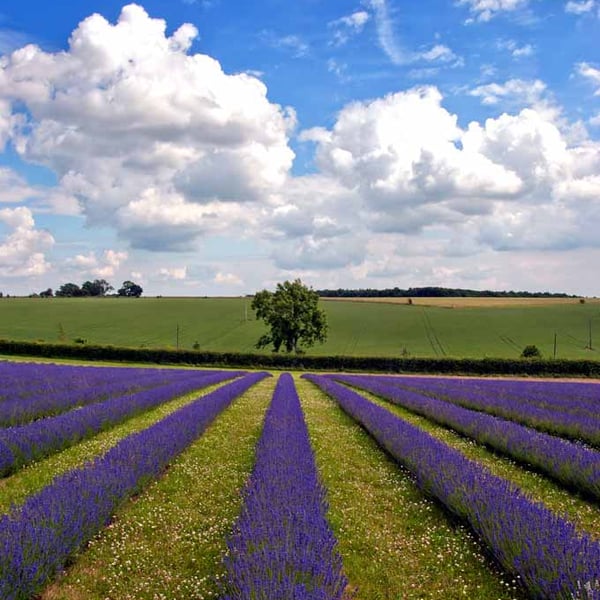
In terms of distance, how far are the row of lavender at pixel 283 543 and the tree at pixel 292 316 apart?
50.3 metres

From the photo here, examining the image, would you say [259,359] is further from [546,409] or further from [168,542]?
[168,542]

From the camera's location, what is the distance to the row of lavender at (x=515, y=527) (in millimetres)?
3617

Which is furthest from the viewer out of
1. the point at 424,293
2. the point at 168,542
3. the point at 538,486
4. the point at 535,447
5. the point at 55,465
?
the point at 424,293

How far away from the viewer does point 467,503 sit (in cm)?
550

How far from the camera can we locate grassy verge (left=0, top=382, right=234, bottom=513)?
6348mm

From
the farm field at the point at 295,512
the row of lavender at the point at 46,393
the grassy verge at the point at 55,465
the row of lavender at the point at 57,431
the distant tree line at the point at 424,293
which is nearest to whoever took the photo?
the farm field at the point at 295,512

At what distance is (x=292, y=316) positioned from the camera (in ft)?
187

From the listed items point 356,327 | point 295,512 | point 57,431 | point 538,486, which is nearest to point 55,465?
point 57,431

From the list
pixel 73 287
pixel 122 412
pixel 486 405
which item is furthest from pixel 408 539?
pixel 73 287

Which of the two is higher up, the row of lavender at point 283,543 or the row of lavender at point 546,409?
the row of lavender at point 283,543

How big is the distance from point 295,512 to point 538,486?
15.3ft

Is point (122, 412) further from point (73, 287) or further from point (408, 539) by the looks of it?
point (73, 287)

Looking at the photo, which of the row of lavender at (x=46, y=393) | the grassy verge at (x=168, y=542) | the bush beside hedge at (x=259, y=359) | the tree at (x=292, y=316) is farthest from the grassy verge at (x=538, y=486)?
the tree at (x=292, y=316)

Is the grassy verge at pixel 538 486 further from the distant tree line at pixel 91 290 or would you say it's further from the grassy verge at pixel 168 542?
the distant tree line at pixel 91 290
